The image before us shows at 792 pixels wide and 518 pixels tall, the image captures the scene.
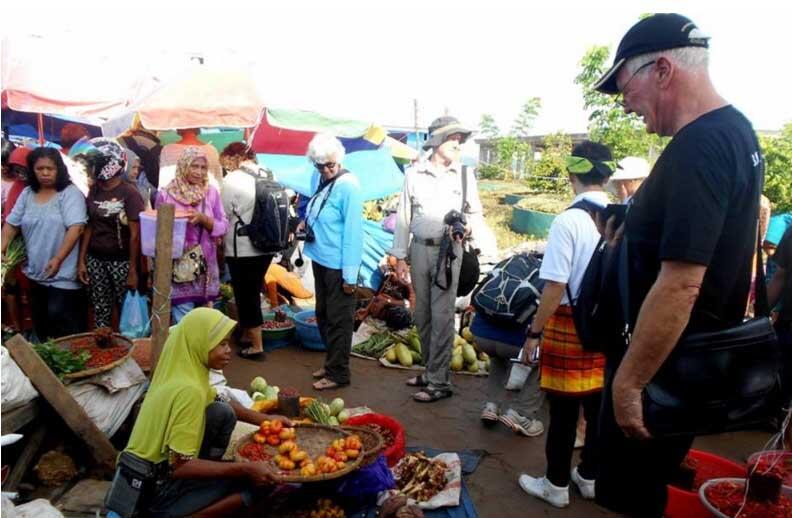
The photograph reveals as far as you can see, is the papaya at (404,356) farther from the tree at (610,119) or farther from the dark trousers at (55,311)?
the tree at (610,119)

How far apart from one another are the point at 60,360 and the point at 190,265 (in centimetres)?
146

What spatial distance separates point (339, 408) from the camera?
4.03 meters

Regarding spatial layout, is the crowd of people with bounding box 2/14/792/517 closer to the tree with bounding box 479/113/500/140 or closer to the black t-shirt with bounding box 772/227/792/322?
the black t-shirt with bounding box 772/227/792/322

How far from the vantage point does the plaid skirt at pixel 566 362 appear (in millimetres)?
3102

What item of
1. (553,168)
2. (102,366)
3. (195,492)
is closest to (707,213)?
(195,492)

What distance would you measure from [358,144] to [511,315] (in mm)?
8452

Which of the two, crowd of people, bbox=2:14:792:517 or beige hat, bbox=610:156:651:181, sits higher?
beige hat, bbox=610:156:651:181

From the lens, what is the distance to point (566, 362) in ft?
10.3

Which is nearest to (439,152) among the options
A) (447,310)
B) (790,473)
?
(447,310)

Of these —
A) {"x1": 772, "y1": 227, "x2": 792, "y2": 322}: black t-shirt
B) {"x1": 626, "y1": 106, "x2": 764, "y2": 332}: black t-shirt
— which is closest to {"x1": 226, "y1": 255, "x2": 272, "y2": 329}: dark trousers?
{"x1": 772, "y1": 227, "x2": 792, "y2": 322}: black t-shirt

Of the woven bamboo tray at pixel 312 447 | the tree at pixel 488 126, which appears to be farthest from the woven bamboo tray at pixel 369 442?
the tree at pixel 488 126

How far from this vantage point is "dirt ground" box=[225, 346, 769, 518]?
3406mm

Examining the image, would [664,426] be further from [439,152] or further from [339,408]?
[439,152]

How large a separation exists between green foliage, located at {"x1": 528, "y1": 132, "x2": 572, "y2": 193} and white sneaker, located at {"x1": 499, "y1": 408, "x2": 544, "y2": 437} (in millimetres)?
15543
